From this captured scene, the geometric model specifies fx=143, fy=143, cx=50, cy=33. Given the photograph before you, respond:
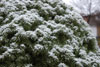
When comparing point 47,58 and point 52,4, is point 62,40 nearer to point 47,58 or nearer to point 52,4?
point 47,58

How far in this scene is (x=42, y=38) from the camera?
2.52m

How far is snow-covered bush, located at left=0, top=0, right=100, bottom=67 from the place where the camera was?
2.40 meters

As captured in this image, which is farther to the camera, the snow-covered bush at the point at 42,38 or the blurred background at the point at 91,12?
the blurred background at the point at 91,12

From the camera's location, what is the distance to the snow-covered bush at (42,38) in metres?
2.40

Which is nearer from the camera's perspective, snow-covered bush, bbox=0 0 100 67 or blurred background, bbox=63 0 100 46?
snow-covered bush, bbox=0 0 100 67

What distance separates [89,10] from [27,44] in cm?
1330

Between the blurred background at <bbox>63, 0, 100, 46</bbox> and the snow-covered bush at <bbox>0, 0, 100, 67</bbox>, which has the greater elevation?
the blurred background at <bbox>63, 0, 100, 46</bbox>

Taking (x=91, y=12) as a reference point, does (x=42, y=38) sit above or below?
below

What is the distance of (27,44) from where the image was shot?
2414 millimetres

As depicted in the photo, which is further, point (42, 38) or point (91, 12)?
point (91, 12)

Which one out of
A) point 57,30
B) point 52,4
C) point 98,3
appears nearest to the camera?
point 57,30

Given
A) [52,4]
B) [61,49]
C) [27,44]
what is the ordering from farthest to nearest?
1. [52,4]
2. [61,49]
3. [27,44]

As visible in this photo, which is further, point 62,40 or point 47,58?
point 62,40

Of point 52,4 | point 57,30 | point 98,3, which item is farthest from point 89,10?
point 57,30
